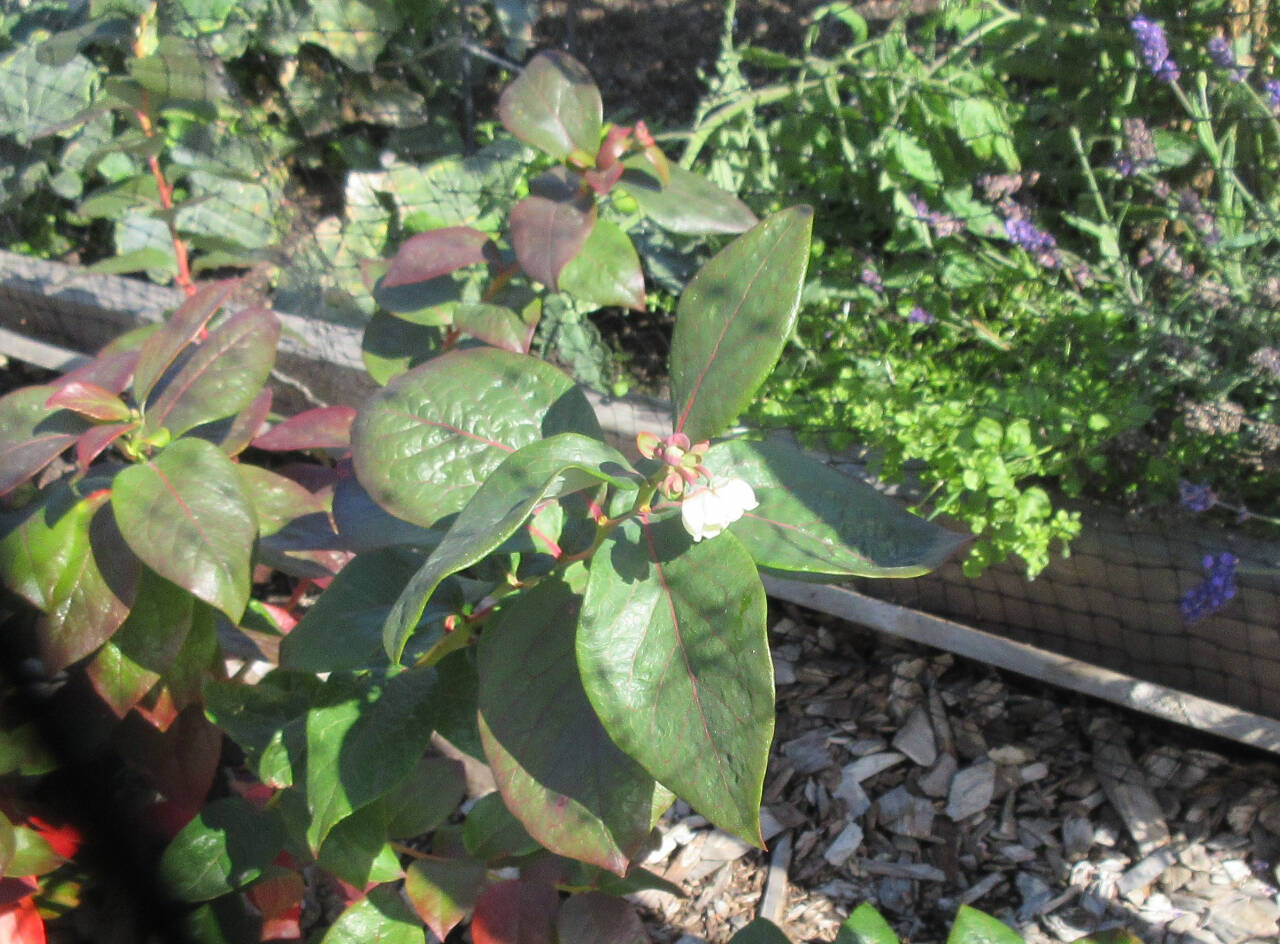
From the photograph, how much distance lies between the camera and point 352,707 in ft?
3.84

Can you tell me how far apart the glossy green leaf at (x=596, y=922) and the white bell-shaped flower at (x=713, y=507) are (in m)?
0.71

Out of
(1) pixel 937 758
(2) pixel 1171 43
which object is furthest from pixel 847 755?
(2) pixel 1171 43

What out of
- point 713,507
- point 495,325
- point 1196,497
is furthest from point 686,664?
point 1196,497

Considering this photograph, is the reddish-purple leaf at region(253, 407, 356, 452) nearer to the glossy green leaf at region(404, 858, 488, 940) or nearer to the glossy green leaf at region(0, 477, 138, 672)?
the glossy green leaf at region(0, 477, 138, 672)

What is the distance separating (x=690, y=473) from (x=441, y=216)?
232 cm

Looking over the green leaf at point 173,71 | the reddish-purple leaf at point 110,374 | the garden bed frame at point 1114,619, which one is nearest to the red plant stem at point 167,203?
the green leaf at point 173,71

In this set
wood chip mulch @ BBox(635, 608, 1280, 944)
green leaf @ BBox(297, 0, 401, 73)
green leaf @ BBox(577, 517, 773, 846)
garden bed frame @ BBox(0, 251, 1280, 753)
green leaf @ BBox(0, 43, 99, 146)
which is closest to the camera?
green leaf @ BBox(577, 517, 773, 846)

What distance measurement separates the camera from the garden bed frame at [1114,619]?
1.91 m

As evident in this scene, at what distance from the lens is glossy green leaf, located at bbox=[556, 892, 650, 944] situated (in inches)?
50.1

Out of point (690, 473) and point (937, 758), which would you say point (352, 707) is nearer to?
point (690, 473)

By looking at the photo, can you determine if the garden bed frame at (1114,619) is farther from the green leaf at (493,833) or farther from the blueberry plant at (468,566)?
the green leaf at (493,833)

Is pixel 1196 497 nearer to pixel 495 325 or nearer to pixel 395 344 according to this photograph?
pixel 495 325

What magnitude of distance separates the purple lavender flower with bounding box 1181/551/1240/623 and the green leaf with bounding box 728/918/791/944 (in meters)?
1.03

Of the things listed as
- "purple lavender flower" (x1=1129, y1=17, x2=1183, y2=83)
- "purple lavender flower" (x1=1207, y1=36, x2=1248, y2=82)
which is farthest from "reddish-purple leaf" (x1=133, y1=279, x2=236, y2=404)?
"purple lavender flower" (x1=1207, y1=36, x2=1248, y2=82)
